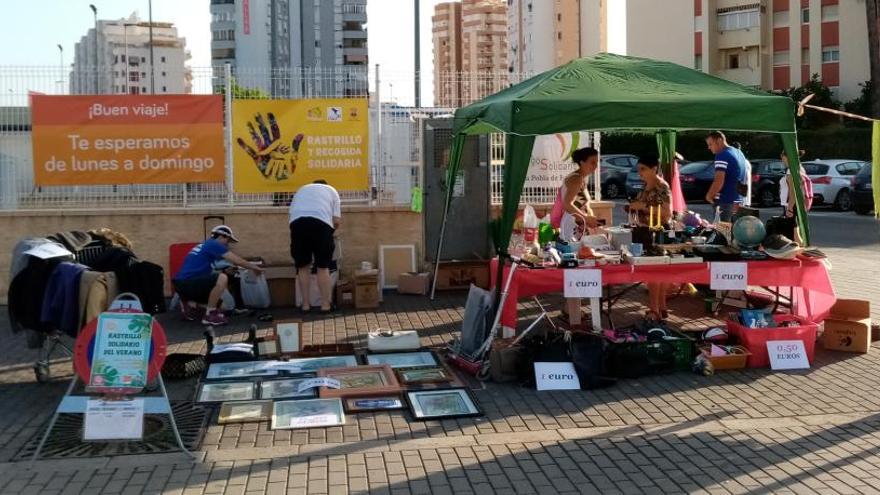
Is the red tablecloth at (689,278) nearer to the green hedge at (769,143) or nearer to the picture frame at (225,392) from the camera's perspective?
the picture frame at (225,392)

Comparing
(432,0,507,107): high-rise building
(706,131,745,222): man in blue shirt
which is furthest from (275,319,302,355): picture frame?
(432,0,507,107): high-rise building

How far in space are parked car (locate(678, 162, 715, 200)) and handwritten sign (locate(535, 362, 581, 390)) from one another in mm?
24526

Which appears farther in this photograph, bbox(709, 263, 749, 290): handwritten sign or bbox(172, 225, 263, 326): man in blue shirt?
bbox(172, 225, 263, 326): man in blue shirt

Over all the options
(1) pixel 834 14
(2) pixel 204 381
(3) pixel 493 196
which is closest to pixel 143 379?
(2) pixel 204 381

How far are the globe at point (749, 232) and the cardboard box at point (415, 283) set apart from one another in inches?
187

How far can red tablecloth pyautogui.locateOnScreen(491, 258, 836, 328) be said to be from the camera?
878 centimetres

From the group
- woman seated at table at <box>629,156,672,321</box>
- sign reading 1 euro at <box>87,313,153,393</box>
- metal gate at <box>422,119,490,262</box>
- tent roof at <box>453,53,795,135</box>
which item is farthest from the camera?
metal gate at <box>422,119,490,262</box>

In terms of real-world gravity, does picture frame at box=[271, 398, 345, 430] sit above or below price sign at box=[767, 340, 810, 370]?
below

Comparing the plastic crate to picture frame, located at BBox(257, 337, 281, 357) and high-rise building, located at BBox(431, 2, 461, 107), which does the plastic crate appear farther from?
high-rise building, located at BBox(431, 2, 461, 107)

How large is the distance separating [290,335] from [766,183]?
24.6m

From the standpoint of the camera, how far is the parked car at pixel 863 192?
84.8 feet

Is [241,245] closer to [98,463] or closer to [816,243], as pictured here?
[98,463]

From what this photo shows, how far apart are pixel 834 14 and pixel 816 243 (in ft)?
131

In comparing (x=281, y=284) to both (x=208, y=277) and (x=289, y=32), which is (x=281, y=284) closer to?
(x=208, y=277)
